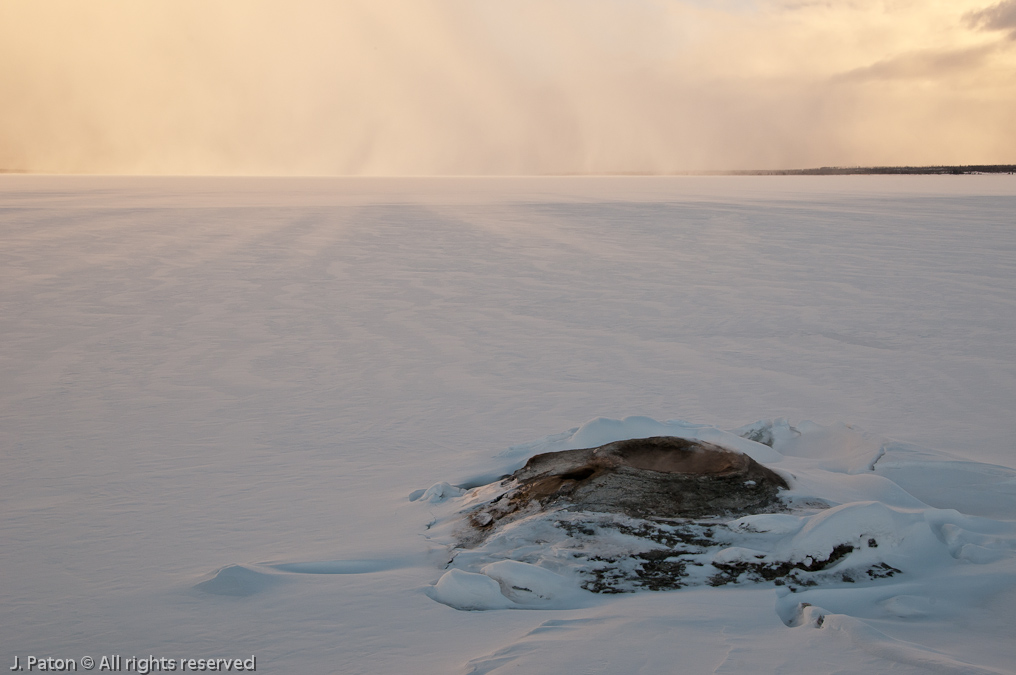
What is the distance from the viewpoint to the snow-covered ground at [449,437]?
2.17m

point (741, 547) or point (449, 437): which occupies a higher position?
point (449, 437)

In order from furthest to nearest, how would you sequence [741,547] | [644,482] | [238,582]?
[644,482], [741,547], [238,582]

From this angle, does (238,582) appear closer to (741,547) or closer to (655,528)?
(655,528)

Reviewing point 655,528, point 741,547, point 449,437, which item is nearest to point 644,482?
point 655,528

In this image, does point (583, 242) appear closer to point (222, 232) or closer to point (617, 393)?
point (222, 232)

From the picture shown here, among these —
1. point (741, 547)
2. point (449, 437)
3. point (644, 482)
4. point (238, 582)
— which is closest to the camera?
point (238, 582)

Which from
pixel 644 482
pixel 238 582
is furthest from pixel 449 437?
pixel 238 582

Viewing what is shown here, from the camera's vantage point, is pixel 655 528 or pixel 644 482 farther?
pixel 644 482

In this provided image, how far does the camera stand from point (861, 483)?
327 cm

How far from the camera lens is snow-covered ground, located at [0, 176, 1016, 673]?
7.11 feet

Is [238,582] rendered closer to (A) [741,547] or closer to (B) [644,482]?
(B) [644,482]

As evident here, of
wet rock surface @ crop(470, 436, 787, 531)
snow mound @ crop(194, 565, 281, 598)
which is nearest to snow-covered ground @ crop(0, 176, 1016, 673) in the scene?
snow mound @ crop(194, 565, 281, 598)

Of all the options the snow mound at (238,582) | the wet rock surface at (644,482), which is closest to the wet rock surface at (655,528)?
the wet rock surface at (644,482)

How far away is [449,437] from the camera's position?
4.09m
